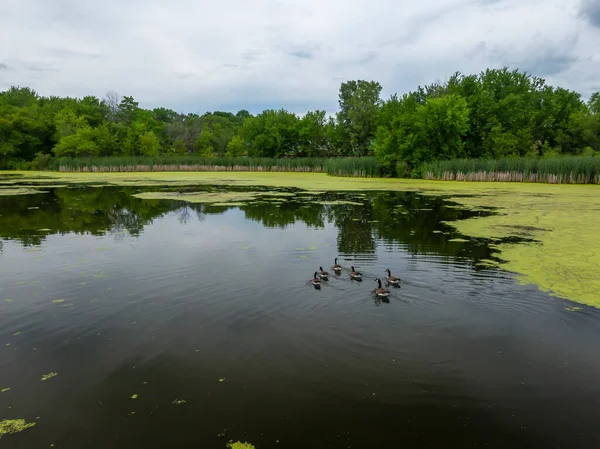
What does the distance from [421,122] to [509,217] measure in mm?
26659

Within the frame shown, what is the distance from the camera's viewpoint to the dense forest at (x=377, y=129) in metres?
39.6

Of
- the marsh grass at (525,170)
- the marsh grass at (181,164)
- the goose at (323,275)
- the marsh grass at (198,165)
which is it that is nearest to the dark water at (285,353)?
the goose at (323,275)

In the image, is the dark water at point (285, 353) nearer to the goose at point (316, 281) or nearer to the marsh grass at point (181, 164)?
the goose at point (316, 281)

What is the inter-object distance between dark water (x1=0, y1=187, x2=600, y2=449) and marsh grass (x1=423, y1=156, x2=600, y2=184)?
23726 millimetres

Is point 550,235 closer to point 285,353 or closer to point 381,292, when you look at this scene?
point 381,292

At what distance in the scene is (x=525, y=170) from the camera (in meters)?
29.6

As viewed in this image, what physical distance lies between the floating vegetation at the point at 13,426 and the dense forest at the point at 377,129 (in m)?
38.6

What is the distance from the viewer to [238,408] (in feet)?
12.7

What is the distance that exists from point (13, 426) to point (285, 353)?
2.71m

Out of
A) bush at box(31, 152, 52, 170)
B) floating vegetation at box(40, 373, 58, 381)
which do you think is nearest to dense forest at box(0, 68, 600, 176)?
bush at box(31, 152, 52, 170)

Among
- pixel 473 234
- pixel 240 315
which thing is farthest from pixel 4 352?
pixel 473 234

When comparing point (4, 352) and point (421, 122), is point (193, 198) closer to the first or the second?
point (4, 352)

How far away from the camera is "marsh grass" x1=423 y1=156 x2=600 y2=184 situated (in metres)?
27.8

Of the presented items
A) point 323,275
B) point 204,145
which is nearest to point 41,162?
point 204,145
